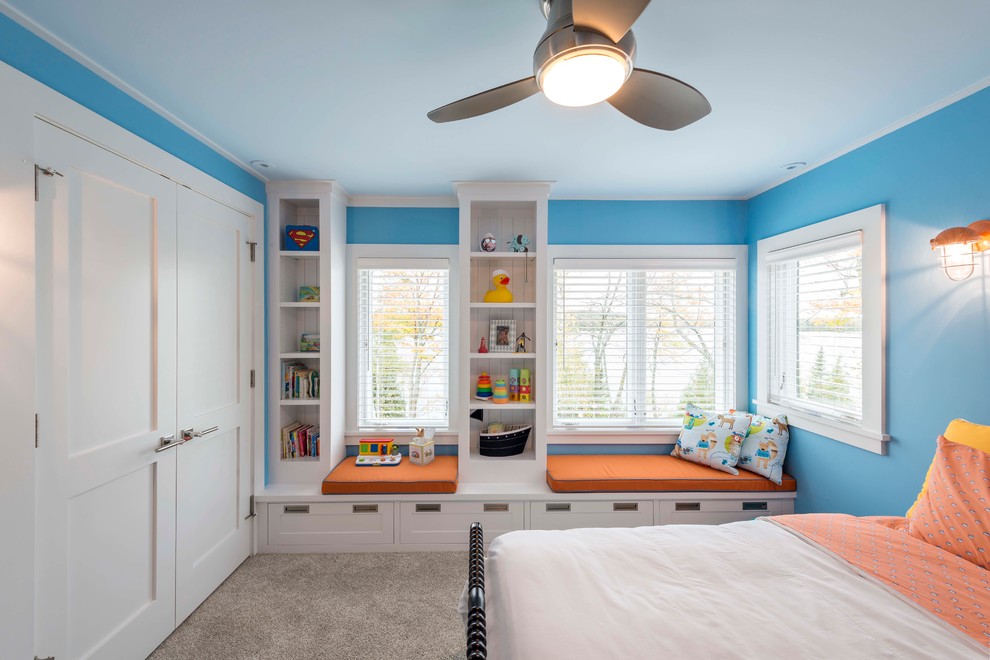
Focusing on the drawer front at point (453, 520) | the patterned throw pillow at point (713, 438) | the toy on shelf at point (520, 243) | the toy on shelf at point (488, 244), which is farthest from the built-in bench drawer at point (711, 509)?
the toy on shelf at point (488, 244)

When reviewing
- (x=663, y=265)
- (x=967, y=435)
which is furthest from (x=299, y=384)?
(x=967, y=435)

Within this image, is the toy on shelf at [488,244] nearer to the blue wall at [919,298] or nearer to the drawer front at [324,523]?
the drawer front at [324,523]

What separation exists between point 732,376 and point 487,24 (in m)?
3.12

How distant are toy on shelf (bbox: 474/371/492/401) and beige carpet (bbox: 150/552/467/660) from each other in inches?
42.9

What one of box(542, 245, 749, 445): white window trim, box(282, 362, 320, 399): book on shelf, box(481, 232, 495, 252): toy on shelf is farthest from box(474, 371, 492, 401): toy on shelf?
box(282, 362, 320, 399): book on shelf

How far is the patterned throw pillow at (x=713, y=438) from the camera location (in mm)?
3082

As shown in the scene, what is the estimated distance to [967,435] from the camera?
69.0 inches

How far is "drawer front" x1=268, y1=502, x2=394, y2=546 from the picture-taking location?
293cm

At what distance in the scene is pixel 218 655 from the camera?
2039 millimetres

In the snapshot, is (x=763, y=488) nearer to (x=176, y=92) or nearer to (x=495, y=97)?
(x=495, y=97)

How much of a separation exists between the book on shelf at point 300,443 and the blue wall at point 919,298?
3404 millimetres

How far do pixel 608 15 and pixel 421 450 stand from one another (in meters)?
2.84

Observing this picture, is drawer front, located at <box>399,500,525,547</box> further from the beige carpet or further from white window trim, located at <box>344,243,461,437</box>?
white window trim, located at <box>344,243,461,437</box>

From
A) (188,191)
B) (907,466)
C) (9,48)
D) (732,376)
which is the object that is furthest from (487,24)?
(732,376)
